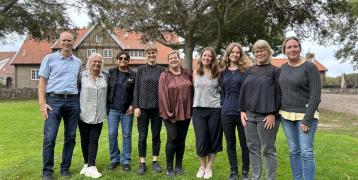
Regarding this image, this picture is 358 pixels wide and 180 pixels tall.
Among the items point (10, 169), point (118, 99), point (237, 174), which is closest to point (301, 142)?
point (237, 174)

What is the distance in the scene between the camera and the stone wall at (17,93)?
Result: 4403cm

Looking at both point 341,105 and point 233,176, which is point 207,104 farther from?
point 341,105

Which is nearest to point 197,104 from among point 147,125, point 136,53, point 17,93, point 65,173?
point 147,125

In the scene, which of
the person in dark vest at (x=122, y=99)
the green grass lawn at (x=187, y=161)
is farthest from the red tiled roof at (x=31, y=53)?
the person in dark vest at (x=122, y=99)

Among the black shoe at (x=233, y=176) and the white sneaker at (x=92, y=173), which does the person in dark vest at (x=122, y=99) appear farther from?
the black shoe at (x=233, y=176)

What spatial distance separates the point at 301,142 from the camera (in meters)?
5.64

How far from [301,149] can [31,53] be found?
56466mm

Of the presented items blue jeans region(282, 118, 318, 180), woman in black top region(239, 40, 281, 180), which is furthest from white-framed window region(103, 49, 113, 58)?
blue jeans region(282, 118, 318, 180)

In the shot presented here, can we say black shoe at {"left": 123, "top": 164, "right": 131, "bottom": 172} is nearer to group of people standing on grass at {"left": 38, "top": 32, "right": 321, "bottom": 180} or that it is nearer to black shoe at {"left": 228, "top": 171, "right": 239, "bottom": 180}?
group of people standing on grass at {"left": 38, "top": 32, "right": 321, "bottom": 180}

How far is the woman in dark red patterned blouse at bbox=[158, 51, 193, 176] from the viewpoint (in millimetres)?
6781

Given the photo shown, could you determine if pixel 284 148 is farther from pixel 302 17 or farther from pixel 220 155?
pixel 302 17

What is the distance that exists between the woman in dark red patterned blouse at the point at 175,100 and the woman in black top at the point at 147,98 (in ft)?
0.60

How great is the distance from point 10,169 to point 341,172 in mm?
6448

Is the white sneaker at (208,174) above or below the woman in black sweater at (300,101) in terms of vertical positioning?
below
